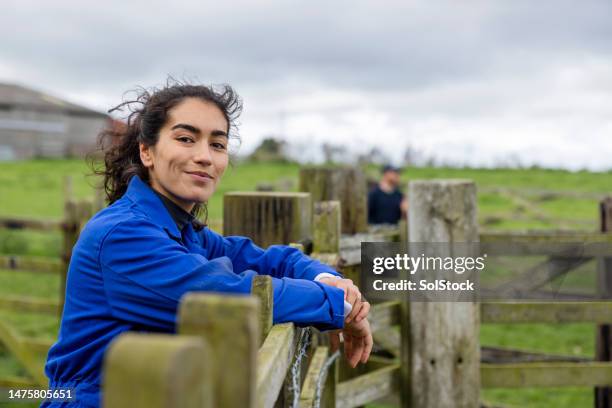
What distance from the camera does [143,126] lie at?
2301 mm

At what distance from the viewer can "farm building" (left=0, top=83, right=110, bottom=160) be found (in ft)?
138

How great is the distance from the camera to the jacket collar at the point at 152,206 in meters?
2.06

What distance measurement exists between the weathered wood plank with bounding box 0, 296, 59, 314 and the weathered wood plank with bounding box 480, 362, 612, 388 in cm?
381

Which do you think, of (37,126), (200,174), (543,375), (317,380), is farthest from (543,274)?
(37,126)

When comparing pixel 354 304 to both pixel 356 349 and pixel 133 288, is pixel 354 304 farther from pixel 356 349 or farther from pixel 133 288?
pixel 133 288

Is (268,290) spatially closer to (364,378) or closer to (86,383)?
(86,383)

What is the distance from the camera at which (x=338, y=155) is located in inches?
933

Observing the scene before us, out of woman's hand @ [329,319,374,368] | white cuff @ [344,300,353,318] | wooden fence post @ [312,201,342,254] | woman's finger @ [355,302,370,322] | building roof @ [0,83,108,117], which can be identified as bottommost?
woman's hand @ [329,319,374,368]

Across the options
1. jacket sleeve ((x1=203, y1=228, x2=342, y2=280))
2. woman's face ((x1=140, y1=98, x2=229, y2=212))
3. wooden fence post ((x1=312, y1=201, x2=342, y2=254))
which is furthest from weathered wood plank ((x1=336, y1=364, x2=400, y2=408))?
woman's face ((x1=140, y1=98, x2=229, y2=212))

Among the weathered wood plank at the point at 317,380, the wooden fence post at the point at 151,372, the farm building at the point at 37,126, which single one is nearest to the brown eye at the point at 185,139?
the weathered wood plank at the point at 317,380

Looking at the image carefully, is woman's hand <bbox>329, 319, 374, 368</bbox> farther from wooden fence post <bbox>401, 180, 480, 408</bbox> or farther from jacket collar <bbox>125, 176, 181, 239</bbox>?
wooden fence post <bbox>401, 180, 480, 408</bbox>

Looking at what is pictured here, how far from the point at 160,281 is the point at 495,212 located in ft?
43.7

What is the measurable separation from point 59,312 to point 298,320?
15.2ft

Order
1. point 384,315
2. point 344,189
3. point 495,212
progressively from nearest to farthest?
point 384,315, point 344,189, point 495,212
